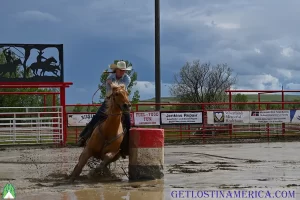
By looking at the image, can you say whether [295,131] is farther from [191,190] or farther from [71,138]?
[191,190]

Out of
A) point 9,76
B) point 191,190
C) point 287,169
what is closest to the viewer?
point 191,190

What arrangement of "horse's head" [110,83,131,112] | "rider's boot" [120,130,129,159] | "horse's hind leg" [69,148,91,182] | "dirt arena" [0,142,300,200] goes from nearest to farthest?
"dirt arena" [0,142,300,200] < "horse's head" [110,83,131,112] < "horse's hind leg" [69,148,91,182] < "rider's boot" [120,130,129,159]

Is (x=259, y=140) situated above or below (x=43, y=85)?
below

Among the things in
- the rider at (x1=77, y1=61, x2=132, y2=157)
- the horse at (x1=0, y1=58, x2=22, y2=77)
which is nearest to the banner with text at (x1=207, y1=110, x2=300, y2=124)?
the horse at (x1=0, y1=58, x2=22, y2=77)

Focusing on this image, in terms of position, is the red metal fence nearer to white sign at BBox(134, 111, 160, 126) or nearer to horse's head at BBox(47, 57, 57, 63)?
white sign at BBox(134, 111, 160, 126)

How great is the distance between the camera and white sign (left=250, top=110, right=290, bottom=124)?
23.4 metres

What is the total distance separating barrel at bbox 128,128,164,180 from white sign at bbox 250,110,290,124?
14.8 metres

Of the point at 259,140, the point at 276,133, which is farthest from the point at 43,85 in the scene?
the point at 276,133

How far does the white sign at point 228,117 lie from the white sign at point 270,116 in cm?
35

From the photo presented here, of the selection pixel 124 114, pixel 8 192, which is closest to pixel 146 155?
pixel 124 114

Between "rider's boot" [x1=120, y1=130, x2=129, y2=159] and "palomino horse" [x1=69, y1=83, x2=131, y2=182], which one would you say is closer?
"palomino horse" [x1=69, y1=83, x2=131, y2=182]

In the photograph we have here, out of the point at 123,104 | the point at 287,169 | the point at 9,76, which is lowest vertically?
the point at 287,169

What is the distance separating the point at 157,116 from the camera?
73.9ft

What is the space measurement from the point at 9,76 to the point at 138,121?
19.5ft
